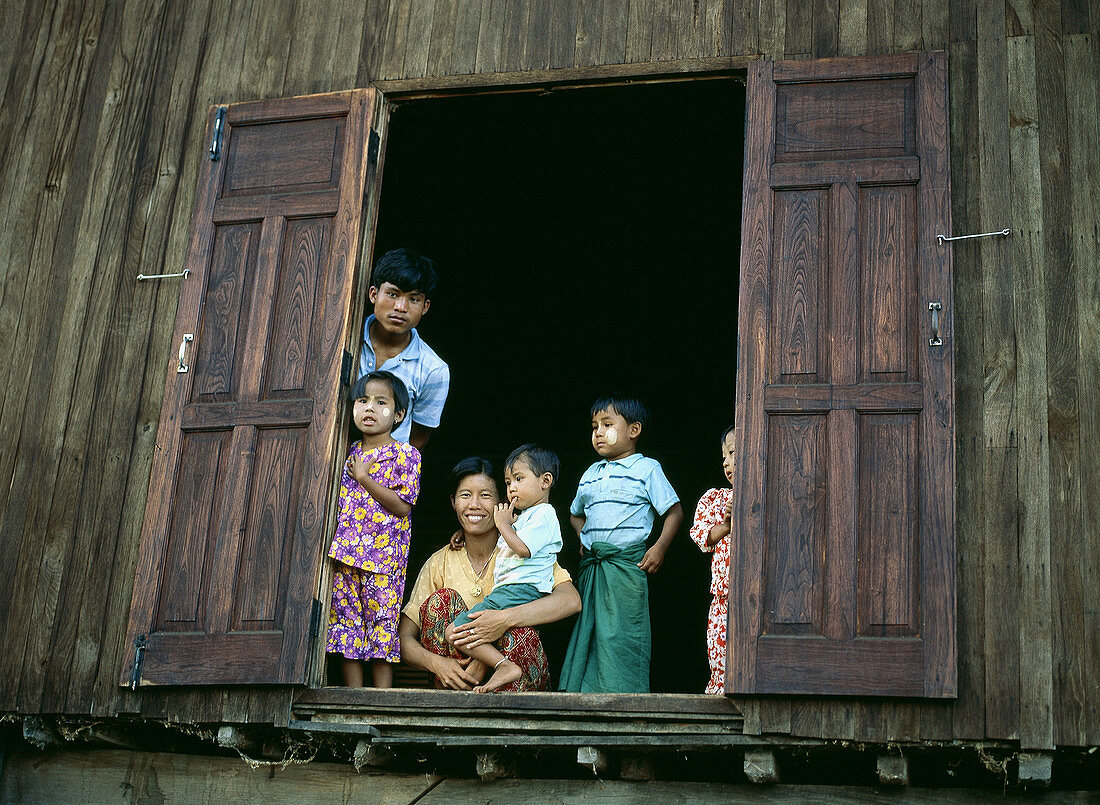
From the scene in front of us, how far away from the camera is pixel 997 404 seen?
17.6 ft

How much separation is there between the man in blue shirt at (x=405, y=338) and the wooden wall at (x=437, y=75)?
1.01 m

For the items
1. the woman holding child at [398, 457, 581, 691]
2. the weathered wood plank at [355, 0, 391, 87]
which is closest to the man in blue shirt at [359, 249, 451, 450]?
the woman holding child at [398, 457, 581, 691]

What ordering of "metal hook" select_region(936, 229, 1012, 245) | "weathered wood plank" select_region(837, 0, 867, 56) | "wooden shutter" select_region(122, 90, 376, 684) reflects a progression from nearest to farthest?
"metal hook" select_region(936, 229, 1012, 245) < "wooden shutter" select_region(122, 90, 376, 684) < "weathered wood plank" select_region(837, 0, 867, 56)

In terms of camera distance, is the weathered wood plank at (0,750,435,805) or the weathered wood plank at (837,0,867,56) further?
the weathered wood plank at (837,0,867,56)

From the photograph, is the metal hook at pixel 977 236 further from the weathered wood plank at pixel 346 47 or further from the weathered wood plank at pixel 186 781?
the weathered wood plank at pixel 186 781

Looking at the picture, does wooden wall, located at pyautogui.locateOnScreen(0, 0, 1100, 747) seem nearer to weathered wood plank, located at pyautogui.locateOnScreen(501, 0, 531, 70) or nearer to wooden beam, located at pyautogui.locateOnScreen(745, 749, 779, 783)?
weathered wood plank, located at pyautogui.locateOnScreen(501, 0, 531, 70)

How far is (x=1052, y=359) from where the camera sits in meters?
5.39

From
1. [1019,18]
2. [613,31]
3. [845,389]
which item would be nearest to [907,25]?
[1019,18]

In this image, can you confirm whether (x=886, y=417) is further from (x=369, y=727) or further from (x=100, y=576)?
(x=100, y=576)

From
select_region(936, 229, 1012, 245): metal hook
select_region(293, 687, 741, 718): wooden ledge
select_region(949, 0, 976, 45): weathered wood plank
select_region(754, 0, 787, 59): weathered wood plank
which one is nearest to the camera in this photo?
select_region(293, 687, 741, 718): wooden ledge

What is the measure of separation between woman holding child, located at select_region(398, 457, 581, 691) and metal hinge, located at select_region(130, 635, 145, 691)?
1.21 meters

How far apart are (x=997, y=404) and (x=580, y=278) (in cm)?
446

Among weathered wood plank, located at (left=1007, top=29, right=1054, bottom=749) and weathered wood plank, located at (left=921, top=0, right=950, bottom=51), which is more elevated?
weathered wood plank, located at (left=921, top=0, right=950, bottom=51)

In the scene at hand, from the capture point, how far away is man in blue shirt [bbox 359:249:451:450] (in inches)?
269
